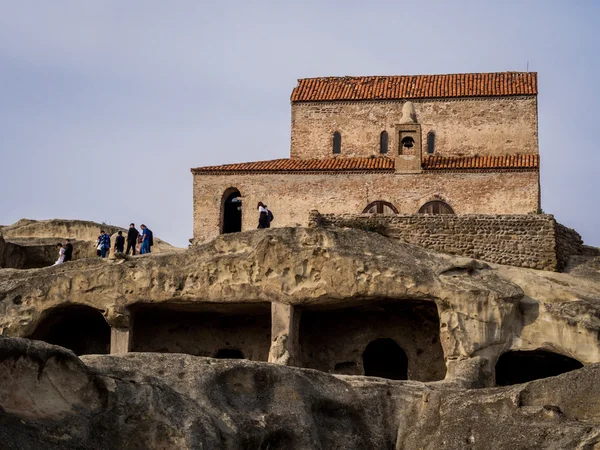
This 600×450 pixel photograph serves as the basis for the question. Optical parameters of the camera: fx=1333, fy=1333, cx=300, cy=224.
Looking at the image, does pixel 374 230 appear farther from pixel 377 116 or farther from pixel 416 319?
pixel 377 116

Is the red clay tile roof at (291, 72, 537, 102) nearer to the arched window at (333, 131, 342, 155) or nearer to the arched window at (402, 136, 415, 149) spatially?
the arched window at (333, 131, 342, 155)

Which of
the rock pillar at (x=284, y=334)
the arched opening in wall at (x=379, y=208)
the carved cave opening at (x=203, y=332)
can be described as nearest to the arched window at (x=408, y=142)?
the arched opening in wall at (x=379, y=208)

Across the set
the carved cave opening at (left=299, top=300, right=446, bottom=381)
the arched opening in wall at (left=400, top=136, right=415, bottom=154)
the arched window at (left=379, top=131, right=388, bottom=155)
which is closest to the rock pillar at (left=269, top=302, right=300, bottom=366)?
the carved cave opening at (left=299, top=300, right=446, bottom=381)

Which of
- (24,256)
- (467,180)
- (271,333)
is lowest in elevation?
(271,333)

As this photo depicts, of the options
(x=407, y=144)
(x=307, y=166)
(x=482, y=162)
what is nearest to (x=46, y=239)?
(x=307, y=166)

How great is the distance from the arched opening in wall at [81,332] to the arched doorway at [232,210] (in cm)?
761

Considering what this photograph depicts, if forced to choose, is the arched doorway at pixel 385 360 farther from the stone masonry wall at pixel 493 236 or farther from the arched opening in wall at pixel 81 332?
the arched opening in wall at pixel 81 332

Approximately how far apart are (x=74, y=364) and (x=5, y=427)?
6.25ft

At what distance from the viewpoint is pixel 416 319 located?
30359 mm

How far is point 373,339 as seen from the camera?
3058 centimetres

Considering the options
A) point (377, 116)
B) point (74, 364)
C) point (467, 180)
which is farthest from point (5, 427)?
point (377, 116)

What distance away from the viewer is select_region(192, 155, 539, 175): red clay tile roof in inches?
1516

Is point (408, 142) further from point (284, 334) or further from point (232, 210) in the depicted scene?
point (284, 334)

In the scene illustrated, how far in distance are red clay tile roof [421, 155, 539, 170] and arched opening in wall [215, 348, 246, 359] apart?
10.0 metres
